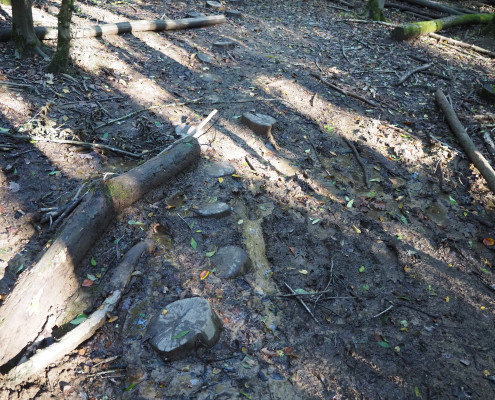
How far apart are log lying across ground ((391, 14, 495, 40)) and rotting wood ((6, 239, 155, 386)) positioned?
912 cm

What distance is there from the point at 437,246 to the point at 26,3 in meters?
6.69

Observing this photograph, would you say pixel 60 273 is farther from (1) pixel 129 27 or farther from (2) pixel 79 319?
(1) pixel 129 27

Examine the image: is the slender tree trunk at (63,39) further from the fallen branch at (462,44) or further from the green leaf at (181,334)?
the fallen branch at (462,44)

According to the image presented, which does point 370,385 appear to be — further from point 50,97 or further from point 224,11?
point 224,11

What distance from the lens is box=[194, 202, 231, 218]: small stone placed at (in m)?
4.17

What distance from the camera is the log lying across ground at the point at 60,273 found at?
2.67 m

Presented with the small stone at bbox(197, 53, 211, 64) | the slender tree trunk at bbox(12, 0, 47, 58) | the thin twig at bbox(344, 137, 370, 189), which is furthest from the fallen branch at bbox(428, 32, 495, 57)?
the slender tree trunk at bbox(12, 0, 47, 58)

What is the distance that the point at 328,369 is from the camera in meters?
3.03

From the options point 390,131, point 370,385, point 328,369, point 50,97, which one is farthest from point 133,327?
point 390,131

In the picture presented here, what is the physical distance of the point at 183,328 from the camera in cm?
295

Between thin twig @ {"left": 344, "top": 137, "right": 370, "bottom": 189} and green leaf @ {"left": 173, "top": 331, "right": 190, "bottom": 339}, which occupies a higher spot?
thin twig @ {"left": 344, "top": 137, "right": 370, "bottom": 189}

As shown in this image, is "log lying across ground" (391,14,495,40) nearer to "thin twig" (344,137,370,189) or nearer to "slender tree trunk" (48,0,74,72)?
"thin twig" (344,137,370,189)

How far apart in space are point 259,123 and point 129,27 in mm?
4183

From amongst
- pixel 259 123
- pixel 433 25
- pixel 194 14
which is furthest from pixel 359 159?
pixel 433 25
